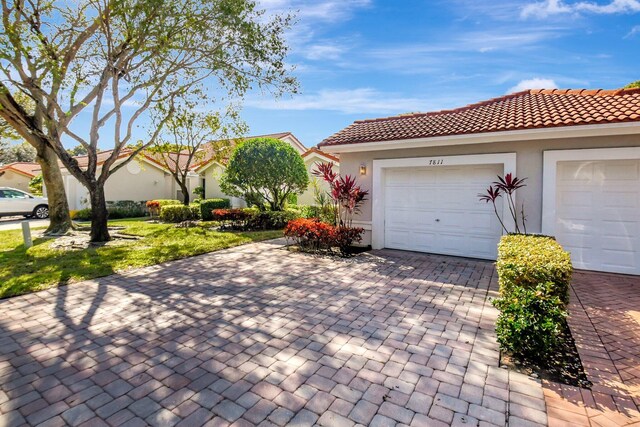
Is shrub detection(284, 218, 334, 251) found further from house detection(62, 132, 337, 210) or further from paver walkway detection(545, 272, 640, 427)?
house detection(62, 132, 337, 210)

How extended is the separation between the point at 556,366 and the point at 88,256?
1114cm

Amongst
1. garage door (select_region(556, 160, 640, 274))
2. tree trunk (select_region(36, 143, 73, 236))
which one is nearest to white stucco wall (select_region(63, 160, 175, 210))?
tree trunk (select_region(36, 143, 73, 236))

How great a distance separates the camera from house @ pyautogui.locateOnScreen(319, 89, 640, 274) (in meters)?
7.64

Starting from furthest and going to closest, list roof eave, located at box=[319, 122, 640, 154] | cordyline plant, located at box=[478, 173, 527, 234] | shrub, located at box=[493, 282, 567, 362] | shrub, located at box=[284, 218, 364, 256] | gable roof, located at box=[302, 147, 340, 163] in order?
gable roof, located at box=[302, 147, 340, 163] → shrub, located at box=[284, 218, 364, 256] → cordyline plant, located at box=[478, 173, 527, 234] → roof eave, located at box=[319, 122, 640, 154] → shrub, located at box=[493, 282, 567, 362]

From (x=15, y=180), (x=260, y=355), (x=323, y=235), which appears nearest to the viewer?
(x=260, y=355)

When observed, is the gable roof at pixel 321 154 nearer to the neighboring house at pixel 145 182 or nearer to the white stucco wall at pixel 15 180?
the neighboring house at pixel 145 182

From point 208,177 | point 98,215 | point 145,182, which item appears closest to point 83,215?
point 145,182

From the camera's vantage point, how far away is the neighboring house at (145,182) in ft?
78.7

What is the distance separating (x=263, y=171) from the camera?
615 inches

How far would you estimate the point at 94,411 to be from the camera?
3.06m

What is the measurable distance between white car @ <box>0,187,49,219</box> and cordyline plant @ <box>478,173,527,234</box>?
24.3 meters

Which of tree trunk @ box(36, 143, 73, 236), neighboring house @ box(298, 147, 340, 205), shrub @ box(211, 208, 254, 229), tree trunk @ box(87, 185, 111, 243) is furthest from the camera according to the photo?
neighboring house @ box(298, 147, 340, 205)

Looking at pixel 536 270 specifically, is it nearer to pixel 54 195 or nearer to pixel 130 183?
pixel 54 195

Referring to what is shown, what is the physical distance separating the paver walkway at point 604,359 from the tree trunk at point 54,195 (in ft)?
56.3
